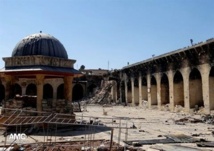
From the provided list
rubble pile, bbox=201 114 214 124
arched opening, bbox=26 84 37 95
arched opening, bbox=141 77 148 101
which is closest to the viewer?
rubble pile, bbox=201 114 214 124

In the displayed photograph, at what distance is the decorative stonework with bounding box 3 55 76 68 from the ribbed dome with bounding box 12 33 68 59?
42 cm

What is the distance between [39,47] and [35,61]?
1.00m

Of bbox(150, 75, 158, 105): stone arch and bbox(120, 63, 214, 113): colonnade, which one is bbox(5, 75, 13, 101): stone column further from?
bbox(150, 75, 158, 105): stone arch

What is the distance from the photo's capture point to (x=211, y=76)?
76.3ft

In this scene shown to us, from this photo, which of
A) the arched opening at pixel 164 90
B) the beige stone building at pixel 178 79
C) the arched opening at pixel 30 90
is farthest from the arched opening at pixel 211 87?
the arched opening at pixel 30 90

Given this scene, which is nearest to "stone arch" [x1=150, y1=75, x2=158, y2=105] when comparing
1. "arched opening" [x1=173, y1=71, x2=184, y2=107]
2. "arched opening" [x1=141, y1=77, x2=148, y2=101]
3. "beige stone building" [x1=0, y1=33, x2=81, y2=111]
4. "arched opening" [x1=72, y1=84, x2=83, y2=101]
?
"arched opening" [x1=141, y1=77, x2=148, y2=101]

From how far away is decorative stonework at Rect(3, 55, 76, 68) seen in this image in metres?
13.8

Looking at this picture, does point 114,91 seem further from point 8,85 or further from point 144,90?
point 8,85

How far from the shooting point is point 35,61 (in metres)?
13.8

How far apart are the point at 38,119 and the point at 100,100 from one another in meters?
33.0

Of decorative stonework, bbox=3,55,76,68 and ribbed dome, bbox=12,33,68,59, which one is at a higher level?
ribbed dome, bbox=12,33,68,59

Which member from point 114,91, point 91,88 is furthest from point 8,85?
point 91,88

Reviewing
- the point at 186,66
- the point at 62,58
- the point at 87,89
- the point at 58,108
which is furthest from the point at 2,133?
the point at 87,89

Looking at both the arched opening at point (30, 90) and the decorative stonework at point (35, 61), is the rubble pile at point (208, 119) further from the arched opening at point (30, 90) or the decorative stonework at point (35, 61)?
the arched opening at point (30, 90)
